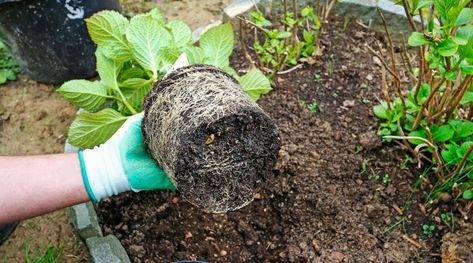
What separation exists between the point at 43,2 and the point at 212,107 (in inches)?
56.4

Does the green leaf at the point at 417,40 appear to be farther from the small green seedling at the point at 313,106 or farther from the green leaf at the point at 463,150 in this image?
the small green seedling at the point at 313,106

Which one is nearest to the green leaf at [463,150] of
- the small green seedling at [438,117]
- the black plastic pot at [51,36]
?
the small green seedling at [438,117]

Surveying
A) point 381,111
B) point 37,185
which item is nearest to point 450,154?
point 381,111

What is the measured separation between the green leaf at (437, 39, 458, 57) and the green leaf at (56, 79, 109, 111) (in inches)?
38.8

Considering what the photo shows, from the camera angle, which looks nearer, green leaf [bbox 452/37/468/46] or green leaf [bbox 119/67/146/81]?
green leaf [bbox 452/37/468/46]

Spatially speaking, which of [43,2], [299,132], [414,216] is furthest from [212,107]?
[43,2]

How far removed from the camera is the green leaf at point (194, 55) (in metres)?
1.62

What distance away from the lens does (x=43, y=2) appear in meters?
2.25

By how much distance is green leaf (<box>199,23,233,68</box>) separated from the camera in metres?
1.64

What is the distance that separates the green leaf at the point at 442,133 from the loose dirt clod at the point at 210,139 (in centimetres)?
61

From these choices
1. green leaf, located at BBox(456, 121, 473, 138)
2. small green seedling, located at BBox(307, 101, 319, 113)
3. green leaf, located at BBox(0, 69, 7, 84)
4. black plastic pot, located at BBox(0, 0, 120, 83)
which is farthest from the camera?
green leaf, located at BBox(0, 69, 7, 84)

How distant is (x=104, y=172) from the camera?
137 cm

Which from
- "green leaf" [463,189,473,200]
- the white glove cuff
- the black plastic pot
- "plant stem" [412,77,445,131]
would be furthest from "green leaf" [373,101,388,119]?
the black plastic pot

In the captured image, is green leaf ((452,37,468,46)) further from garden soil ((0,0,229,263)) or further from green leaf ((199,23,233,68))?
garden soil ((0,0,229,263))
